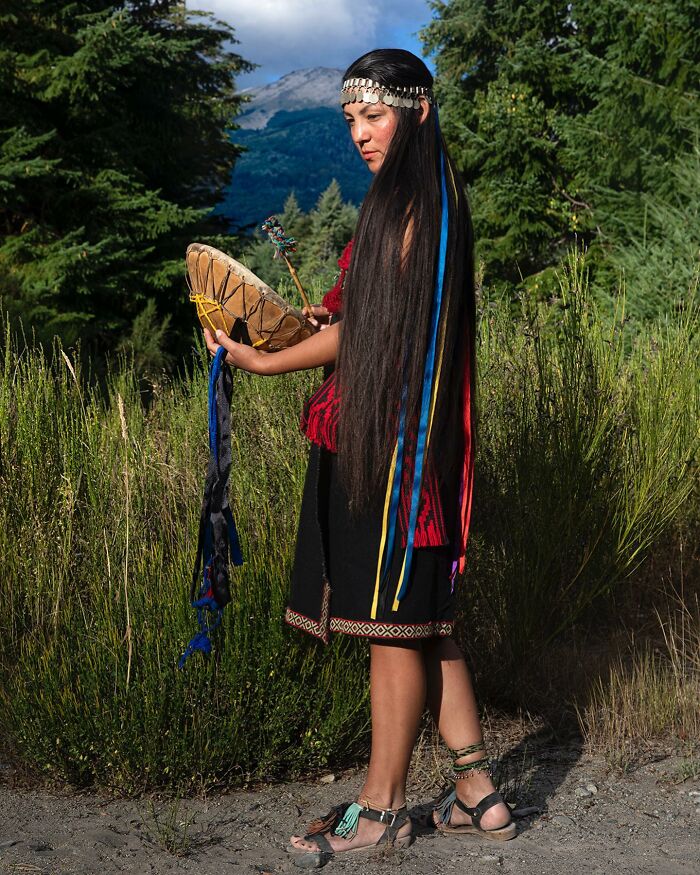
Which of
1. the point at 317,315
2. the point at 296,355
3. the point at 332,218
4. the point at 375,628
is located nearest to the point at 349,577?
the point at 375,628

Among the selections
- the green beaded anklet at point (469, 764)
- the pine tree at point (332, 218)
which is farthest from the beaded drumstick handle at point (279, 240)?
the pine tree at point (332, 218)

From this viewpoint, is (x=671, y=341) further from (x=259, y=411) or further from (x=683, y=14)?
(x=683, y=14)

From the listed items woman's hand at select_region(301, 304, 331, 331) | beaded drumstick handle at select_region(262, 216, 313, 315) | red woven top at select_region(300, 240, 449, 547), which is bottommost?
red woven top at select_region(300, 240, 449, 547)

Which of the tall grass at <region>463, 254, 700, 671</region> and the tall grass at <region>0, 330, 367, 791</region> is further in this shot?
the tall grass at <region>463, 254, 700, 671</region>

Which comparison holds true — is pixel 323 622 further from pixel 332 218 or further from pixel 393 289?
pixel 332 218

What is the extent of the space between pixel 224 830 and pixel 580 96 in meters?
21.5

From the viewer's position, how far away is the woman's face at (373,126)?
2.56m

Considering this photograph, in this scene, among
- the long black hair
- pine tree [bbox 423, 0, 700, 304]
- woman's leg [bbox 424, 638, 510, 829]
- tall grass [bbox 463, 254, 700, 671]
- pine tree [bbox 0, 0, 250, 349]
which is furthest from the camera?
pine tree [bbox 0, 0, 250, 349]

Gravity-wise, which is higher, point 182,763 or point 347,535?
point 347,535

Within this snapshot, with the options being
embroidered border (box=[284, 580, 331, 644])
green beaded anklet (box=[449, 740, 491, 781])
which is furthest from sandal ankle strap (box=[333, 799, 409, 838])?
embroidered border (box=[284, 580, 331, 644])

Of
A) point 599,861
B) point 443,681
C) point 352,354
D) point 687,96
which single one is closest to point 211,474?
point 352,354

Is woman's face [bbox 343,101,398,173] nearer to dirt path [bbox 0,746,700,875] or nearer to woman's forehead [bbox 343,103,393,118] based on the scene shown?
woman's forehead [bbox 343,103,393,118]

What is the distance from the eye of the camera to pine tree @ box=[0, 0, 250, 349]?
17.5 meters

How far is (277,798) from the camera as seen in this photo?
3.25 meters
